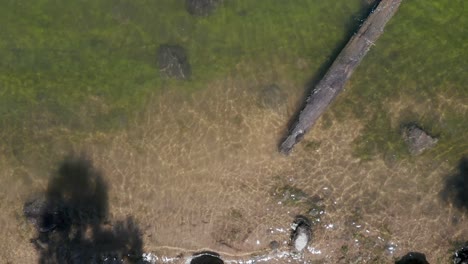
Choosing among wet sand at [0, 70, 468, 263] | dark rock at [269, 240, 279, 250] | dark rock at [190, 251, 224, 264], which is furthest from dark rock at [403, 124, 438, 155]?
dark rock at [190, 251, 224, 264]

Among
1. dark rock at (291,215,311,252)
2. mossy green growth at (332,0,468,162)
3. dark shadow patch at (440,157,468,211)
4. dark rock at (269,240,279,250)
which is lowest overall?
dark rock at (269,240,279,250)

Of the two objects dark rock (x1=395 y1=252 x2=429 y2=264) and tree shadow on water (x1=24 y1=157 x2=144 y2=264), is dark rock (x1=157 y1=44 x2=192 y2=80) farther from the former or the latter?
dark rock (x1=395 y1=252 x2=429 y2=264)

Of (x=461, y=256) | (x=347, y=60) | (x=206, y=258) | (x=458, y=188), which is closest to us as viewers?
(x=347, y=60)

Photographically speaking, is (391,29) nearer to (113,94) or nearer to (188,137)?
(188,137)

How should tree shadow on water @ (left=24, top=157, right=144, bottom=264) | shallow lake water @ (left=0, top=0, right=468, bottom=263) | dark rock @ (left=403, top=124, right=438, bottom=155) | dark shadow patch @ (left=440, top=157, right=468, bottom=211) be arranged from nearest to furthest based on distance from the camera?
dark rock @ (left=403, top=124, right=438, bottom=155) → dark shadow patch @ (left=440, top=157, right=468, bottom=211) → shallow lake water @ (left=0, top=0, right=468, bottom=263) → tree shadow on water @ (left=24, top=157, right=144, bottom=264)

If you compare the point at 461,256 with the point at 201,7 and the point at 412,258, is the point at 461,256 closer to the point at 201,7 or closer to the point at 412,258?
the point at 412,258

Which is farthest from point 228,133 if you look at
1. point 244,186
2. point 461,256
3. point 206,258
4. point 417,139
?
point 461,256
